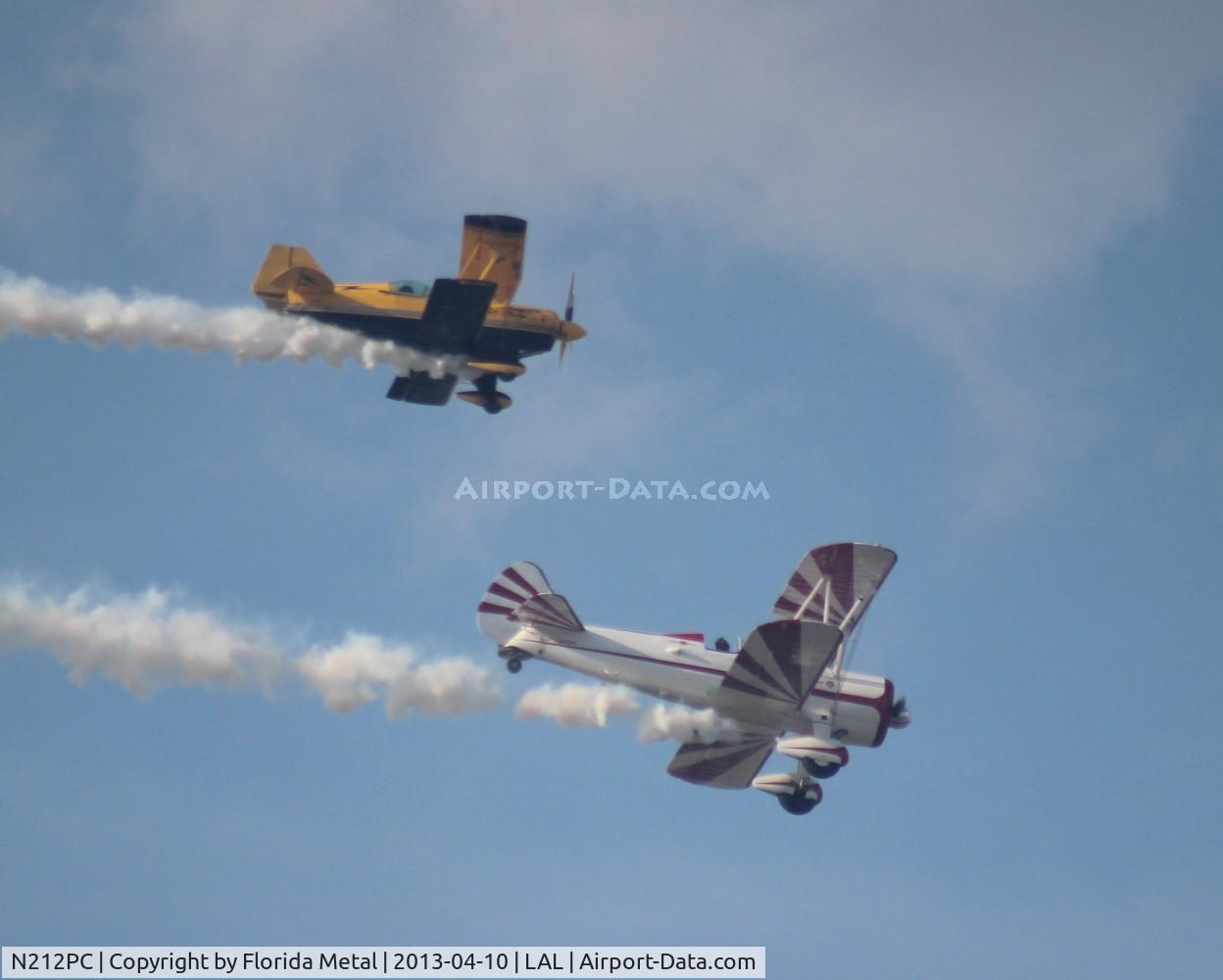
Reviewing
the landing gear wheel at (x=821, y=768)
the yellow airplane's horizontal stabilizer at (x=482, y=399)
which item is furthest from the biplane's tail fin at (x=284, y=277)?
the landing gear wheel at (x=821, y=768)

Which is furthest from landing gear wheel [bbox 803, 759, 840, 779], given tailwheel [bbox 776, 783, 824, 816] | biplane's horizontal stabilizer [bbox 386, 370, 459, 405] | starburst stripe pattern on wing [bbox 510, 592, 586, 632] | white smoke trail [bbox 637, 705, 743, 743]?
biplane's horizontal stabilizer [bbox 386, 370, 459, 405]

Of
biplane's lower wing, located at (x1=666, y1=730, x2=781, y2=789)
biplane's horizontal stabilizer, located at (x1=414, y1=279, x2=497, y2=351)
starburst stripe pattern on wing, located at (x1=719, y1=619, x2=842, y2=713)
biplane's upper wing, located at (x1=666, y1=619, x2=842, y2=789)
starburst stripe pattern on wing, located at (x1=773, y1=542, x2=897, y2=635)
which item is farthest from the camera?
biplane's horizontal stabilizer, located at (x1=414, y1=279, x2=497, y2=351)

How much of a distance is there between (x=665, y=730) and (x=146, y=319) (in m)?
13.3

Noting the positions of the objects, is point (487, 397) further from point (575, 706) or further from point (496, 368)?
point (575, 706)

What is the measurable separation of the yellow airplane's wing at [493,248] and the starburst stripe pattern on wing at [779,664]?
36.9 ft

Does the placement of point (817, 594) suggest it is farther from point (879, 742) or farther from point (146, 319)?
point (146, 319)

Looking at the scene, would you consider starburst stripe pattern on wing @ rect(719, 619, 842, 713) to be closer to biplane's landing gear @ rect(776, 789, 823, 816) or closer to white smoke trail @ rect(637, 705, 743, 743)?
white smoke trail @ rect(637, 705, 743, 743)

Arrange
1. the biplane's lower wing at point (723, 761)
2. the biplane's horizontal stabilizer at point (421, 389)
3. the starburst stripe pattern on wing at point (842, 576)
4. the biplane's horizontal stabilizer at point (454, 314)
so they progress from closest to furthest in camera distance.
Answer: the biplane's lower wing at point (723, 761), the starburst stripe pattern on wing at point (842, 576), the biplane's horizontal stabilizer at point (454, 314), the biplane's horizontal stabilizer at point (421, 389)

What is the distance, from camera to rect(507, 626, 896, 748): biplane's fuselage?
32656mm

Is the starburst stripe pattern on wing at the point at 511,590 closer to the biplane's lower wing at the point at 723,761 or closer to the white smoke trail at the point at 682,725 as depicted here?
the white smoke trail at the point at 682,725

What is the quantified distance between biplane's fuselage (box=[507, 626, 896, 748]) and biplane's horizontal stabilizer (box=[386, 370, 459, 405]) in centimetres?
879

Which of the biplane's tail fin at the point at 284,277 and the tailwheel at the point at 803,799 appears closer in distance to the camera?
the tailwheel at the point at 803,799

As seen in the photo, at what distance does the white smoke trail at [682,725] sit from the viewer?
31.9m

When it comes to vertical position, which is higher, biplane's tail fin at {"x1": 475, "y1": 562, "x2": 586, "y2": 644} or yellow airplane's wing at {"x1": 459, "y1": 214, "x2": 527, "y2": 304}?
yellow airplane's wing at {"x1": 459, "y1": 214, "x2": 527, "y2": 304}
